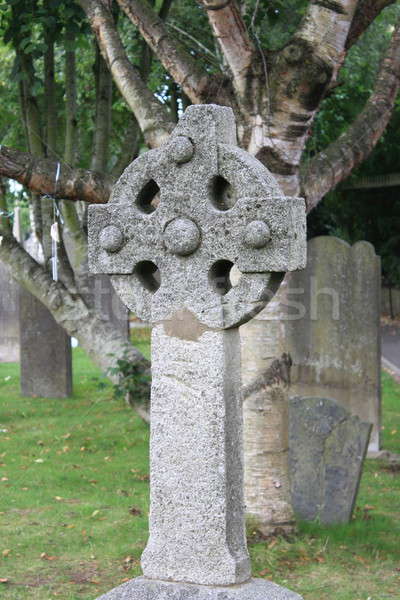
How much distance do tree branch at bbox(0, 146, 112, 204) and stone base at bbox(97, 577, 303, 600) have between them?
152 inches

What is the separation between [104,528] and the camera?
714cm

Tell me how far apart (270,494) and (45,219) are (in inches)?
186

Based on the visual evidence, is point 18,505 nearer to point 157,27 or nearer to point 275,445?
point 275,445

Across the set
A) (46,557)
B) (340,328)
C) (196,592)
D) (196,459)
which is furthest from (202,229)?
(340,328)

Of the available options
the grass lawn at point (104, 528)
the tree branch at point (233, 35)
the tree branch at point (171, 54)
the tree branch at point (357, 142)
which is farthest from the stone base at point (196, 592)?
the tree branch at point (171, 54)

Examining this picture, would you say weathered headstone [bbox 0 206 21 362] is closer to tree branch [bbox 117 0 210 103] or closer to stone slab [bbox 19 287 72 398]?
stone slab [bbox 19 287 72 398]

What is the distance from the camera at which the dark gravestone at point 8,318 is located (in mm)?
18297

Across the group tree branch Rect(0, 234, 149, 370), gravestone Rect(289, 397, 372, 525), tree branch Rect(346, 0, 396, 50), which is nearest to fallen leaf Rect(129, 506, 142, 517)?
gravestone Rect(289, 397, 372, 525)

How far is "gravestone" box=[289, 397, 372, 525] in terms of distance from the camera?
716 centimetres

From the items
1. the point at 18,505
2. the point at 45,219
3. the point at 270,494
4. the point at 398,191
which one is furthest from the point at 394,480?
the point at 398,191

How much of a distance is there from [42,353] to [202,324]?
30.0 feet

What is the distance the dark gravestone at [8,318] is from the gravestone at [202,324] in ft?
47.7

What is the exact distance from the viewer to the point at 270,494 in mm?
6551

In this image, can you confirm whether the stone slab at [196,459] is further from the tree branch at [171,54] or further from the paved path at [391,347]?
the paved path at [391,347]
